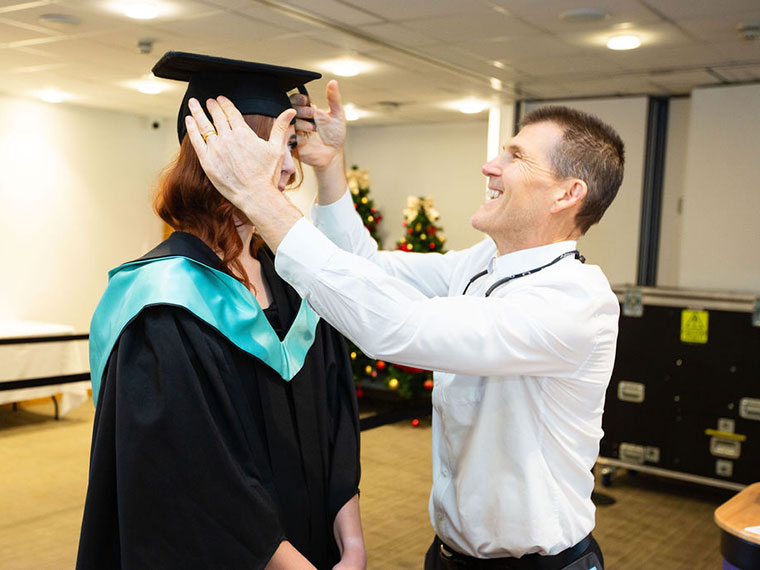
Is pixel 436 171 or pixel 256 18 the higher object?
pixel 256 18

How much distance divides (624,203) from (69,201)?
5491 mm

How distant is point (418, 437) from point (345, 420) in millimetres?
5092

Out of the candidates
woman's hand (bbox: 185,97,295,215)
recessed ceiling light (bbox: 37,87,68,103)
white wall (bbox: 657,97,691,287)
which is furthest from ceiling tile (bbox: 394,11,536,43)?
recessed ceiling light (bbox: 37,87,68,103)

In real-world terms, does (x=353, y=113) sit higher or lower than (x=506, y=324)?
higher

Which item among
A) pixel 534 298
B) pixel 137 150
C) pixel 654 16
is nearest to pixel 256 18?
pixel 654 16

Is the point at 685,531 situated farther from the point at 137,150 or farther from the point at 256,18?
the point at 137,150

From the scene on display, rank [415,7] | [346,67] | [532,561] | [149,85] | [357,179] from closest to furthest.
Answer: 1. [532,561]
2. [415,7]
3. [346,67]
4. [149,85]
5. [357,179]

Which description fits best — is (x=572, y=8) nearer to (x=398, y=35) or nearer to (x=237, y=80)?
(x=398, y=35)

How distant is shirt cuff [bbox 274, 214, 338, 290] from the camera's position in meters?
1.35

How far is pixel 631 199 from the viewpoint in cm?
658

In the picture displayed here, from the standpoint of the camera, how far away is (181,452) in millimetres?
1410

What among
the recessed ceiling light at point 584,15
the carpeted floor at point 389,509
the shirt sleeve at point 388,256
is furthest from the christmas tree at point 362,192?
the shirt sleeve at point 388,256

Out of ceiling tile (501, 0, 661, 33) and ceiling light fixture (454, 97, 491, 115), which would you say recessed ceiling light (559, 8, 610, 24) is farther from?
ceiling light fixture (454, 97, 491, 115)

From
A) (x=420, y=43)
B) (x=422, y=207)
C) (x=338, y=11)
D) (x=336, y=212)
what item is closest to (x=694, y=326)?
(x=420, y=43)
